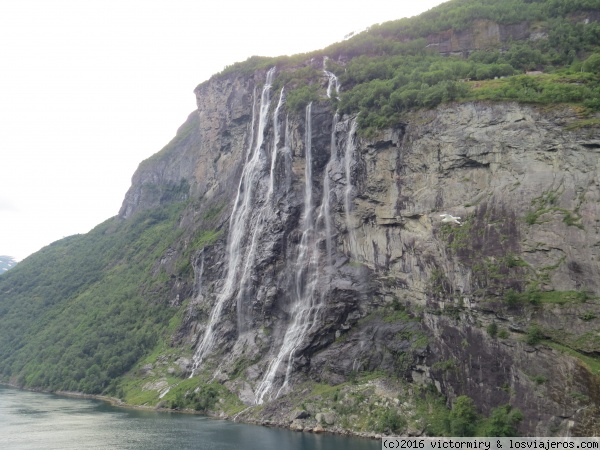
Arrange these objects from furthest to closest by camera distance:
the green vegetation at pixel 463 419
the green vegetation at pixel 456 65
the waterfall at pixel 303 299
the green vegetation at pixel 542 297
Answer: the waterfall at pixel 303 299, the green vegetation at pixel 456 65, the green vegetation at pixel 542 297, the green vegetation at pixel 463 419

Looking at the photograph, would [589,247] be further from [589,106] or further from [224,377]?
[224,377]

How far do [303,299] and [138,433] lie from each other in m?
23.8

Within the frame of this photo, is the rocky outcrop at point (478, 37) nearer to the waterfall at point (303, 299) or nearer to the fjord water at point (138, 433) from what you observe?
the waterfall at point (303, 299)

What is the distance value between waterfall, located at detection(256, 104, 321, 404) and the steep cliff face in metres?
0.22

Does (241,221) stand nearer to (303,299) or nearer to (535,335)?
(303,299)

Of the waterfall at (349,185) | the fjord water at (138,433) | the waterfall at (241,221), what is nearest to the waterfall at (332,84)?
the waterfall at (349,185)

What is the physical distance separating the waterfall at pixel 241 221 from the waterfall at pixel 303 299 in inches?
382

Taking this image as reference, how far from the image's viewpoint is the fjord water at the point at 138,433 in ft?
146

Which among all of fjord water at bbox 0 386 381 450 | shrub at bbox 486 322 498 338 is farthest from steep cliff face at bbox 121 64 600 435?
fjord water at bbox 0 386 381 450

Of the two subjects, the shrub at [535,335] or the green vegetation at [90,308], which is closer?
the shrub at [535,335]

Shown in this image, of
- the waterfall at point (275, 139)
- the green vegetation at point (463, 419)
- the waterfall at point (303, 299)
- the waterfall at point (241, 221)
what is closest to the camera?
the green vegetation at point (463, 419)

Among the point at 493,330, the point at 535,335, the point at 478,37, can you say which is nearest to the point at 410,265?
the point at 493,330

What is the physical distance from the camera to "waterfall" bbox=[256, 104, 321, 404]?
A: 59156 mm

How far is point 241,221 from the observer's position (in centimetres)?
7994
